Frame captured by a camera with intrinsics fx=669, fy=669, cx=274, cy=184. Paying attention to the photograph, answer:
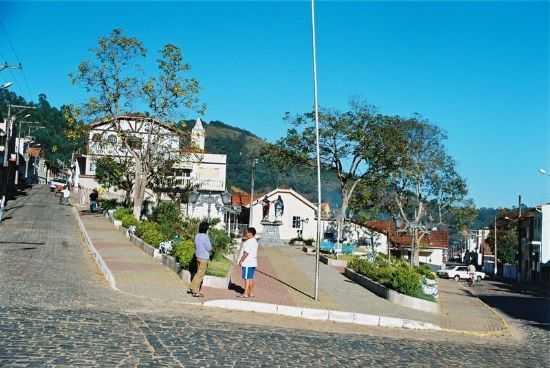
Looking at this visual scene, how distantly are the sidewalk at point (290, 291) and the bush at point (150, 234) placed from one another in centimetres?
53

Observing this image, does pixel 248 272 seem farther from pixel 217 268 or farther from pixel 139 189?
pixel 139 189

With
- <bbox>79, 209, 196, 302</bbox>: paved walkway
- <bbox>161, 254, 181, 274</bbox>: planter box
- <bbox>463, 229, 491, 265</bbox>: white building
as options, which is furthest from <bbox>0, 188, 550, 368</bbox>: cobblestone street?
<bbox>463, 229, 491, 265</bbox>: white building

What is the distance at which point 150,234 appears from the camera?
24.5 meters

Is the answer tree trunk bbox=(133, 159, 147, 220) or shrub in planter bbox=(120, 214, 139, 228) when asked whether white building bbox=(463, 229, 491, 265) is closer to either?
tree trunk bbox=(133, 159, 147, 220)

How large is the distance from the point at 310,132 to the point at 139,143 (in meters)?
10.6

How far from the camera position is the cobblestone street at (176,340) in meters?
8.91

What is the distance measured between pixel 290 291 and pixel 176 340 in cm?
798

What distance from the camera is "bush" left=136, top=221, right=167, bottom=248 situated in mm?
23494

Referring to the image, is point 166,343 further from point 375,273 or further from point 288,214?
point 288,214

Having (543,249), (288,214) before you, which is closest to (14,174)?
(288,214)

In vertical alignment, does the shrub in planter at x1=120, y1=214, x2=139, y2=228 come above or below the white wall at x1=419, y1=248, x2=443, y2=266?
above

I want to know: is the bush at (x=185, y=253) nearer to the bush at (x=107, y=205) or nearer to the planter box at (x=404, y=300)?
the planter box at (x=404, y=300)

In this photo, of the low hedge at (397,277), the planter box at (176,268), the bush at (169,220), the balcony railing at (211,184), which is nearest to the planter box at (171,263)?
the planter box at (176,268)

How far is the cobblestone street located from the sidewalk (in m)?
0.87
